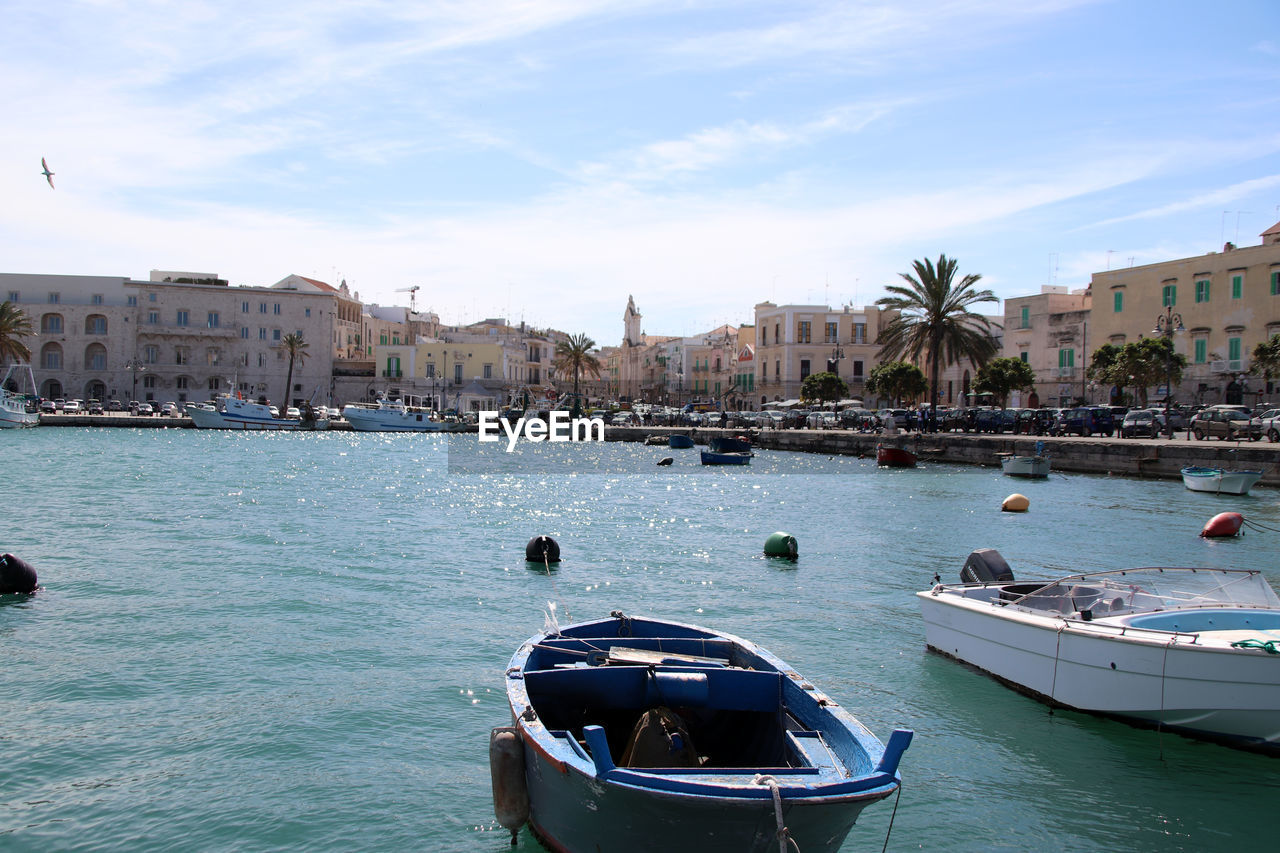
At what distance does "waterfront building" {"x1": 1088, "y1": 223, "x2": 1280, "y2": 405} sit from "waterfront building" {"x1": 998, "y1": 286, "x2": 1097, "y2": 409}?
419 cm

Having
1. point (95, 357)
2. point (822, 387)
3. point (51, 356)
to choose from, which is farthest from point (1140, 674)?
point (51, 356)

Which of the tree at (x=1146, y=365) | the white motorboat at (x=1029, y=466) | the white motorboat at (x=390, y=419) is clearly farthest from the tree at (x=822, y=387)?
the white motorboat at (x=390, y=419)

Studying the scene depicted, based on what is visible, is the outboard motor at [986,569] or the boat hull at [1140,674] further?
the outboard motor at [986,569]

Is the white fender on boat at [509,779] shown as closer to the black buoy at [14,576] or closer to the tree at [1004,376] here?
the black buoy at [14,576]

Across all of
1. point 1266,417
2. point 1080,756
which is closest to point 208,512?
point 1080,756

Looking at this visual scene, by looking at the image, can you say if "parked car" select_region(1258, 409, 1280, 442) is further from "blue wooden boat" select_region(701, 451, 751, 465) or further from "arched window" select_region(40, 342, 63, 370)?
"arched window" select_region(40, 342, 63, 370)

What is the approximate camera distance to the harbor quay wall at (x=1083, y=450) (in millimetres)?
35188

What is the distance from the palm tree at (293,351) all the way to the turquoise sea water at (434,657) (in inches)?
2209

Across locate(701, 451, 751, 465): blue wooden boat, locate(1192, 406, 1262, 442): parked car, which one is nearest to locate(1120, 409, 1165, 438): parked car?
locate(1192, 406, 1262, 442): parked car

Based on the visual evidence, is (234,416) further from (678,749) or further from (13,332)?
(678,749)

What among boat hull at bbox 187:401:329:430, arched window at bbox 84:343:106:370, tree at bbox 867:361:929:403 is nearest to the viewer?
tree at bbox 867:361:929:403

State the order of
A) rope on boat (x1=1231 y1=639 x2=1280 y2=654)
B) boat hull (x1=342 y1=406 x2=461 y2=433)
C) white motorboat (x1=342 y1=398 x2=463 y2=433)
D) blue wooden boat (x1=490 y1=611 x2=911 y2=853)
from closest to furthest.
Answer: blue wooden boat (x1=490 y1=611 x2=911 y2=853)
rope on boat (x1=1231 y1=639 x2=1280 y2=654)
boat hull (x1=342 y1=406 x2=461 y2=433)
white motorboat (x1=342 y1=398 x2=463 y2=433)

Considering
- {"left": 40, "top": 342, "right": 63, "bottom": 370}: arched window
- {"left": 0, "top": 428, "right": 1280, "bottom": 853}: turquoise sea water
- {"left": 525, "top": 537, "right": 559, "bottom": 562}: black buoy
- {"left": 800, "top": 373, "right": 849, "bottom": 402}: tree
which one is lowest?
{"left": 0, "top": 428, "right": 1280, "bottom": 853}: turquoise sea water

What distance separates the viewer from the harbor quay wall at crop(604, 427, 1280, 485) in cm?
3519
